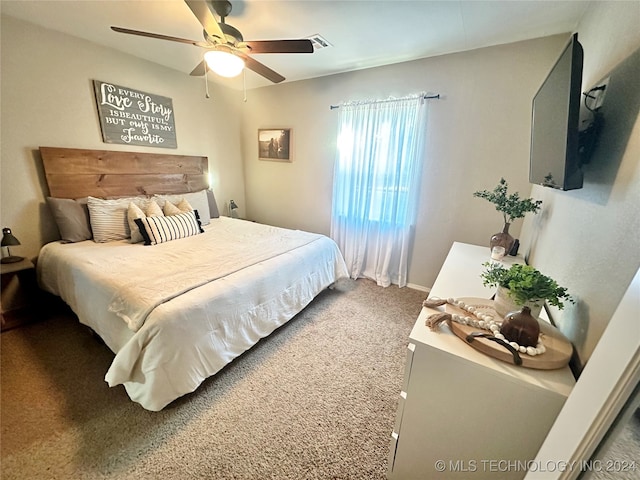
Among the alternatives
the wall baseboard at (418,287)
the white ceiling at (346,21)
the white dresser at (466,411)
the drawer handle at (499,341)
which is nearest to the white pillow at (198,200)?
the white ceiling at (346,21)

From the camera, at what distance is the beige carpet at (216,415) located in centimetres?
119

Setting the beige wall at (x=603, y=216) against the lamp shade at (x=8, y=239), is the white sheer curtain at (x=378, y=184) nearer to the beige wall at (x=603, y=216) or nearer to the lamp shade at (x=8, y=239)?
the beige wall at (x=603, y=216)

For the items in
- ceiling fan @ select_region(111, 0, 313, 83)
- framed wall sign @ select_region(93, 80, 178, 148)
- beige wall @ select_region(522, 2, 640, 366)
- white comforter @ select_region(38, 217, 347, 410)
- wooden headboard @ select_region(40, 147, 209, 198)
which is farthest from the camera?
framed wall sign @ select_region(93, 80, 178, 148)

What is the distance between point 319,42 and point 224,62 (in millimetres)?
994

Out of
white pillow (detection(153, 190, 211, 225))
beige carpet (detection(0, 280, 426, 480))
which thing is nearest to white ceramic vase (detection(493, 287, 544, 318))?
beige carpet (detection(0, 280, 426, 480))

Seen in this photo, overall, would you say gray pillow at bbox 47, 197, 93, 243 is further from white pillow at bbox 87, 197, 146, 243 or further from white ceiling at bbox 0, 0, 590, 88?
white ceiling at bbox 0, 0, 590, 88

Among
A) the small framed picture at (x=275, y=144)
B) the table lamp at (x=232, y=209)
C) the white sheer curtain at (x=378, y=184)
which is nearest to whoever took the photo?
the white sheer curtain at (x=378, y=184)

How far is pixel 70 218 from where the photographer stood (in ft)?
7.30

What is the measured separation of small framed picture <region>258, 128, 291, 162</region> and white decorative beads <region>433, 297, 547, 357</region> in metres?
3.01

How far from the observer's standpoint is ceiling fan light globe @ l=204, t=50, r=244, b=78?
5.44 feet

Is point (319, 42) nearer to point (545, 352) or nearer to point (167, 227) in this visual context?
point (167, 227)

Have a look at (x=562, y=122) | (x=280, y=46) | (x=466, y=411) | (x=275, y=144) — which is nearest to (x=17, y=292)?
(x=280, y=46)

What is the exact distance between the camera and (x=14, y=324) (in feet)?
6.74

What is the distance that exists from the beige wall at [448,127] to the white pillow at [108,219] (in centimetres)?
203
